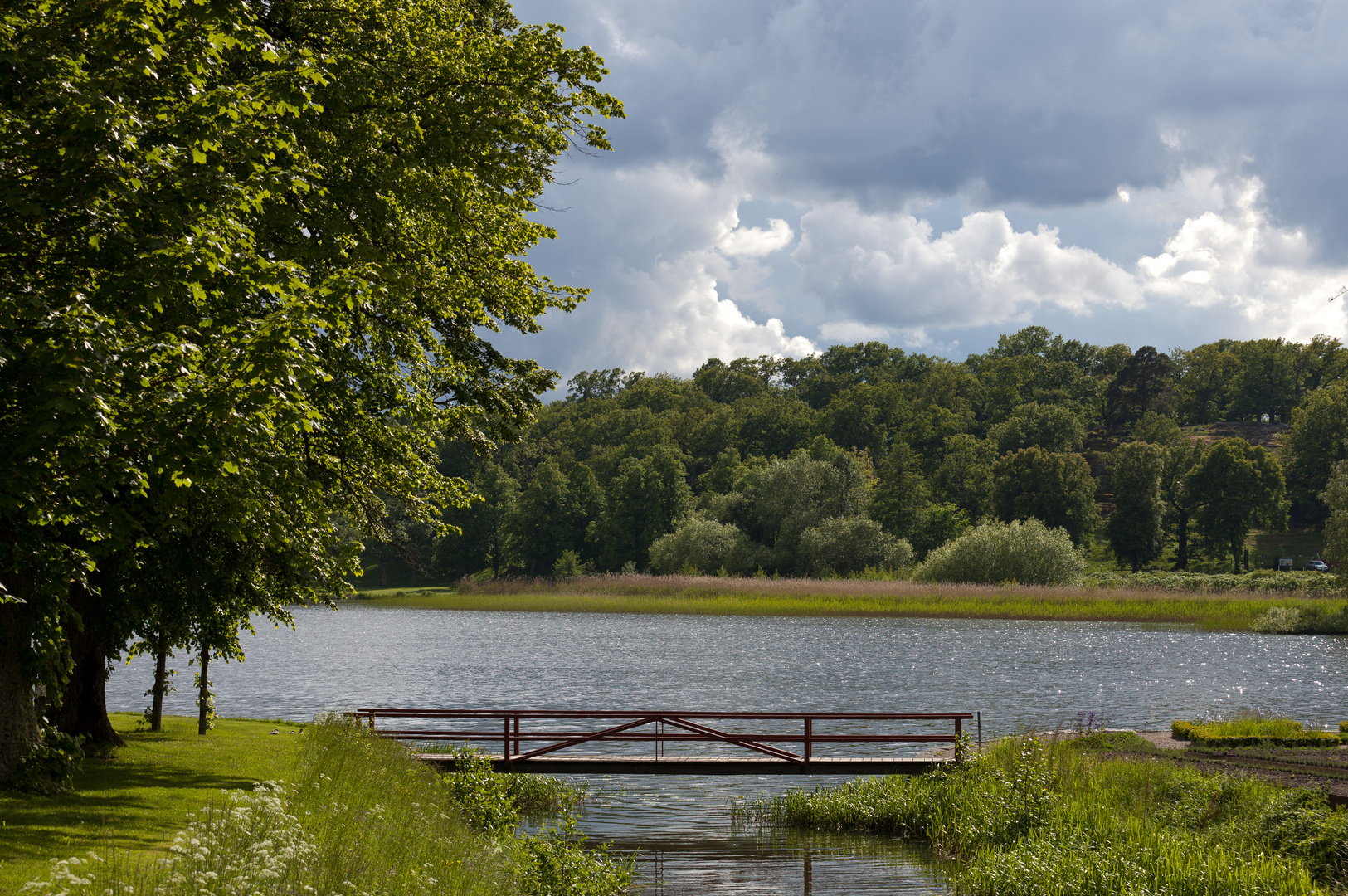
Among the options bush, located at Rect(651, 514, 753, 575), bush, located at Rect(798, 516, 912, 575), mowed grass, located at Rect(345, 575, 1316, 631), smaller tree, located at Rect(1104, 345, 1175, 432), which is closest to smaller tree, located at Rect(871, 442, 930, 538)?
bush, located at Rect(798, 516, 912, 575)

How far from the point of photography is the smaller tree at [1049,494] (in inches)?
4237

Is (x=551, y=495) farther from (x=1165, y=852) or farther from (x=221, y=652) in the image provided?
(x=1165, y=852)

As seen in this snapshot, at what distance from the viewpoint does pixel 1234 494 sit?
357 feet

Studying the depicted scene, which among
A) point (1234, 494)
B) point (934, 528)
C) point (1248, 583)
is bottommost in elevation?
point (1248, 583)

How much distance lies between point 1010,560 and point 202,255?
211 ft

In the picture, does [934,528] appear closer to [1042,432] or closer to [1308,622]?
[1042,432]

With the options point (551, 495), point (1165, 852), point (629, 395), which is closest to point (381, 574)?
point (551, 495)

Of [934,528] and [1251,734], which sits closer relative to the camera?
[1251,734]

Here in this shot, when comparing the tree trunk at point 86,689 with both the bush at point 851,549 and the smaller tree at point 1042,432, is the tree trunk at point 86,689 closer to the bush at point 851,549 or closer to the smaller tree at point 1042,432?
the bush at point 851,549

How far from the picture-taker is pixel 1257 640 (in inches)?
1950

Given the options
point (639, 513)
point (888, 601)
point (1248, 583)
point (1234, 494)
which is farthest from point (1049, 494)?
point (888, 601)

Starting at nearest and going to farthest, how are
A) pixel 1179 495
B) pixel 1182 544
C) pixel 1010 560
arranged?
1. pixel 1010 560
2. pixel 1182 544
3. pixel 1179 495

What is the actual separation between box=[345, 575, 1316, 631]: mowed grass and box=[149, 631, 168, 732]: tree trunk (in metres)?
Result: 47.0

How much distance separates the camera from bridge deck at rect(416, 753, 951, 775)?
56.9 ft
